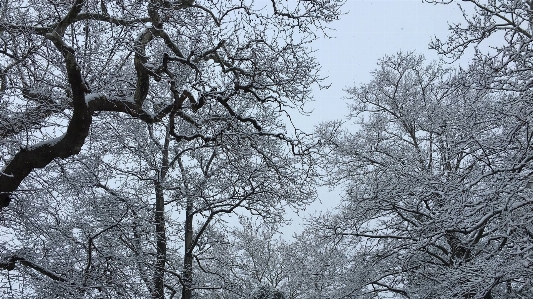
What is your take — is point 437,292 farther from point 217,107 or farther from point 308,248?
point 308,248

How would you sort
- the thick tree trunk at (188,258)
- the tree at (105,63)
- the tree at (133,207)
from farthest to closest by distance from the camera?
the thick tree trunk at (188,258)
the tree at (133,207)
the tree at (105,63)

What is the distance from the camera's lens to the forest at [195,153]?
5785 mm

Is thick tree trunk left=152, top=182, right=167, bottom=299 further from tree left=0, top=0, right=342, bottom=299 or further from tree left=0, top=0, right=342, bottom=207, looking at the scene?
tree left=0, top=0, right=342, bottom=207

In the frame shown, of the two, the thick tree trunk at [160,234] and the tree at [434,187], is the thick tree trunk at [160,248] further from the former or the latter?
the tree at [434,187]

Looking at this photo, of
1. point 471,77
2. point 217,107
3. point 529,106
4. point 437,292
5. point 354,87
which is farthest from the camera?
point 354,87

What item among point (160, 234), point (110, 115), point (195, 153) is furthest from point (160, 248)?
point (110, 115)

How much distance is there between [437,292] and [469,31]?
4405 millimetres

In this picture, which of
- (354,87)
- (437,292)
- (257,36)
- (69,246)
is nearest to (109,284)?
(69,246)

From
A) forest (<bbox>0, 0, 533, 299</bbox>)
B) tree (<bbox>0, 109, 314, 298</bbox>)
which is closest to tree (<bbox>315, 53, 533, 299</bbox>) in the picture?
forest (<bbox>0, 0, 533, 299</bbox>)

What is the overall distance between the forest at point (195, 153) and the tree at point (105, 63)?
29mm

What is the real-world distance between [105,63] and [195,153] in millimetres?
6143

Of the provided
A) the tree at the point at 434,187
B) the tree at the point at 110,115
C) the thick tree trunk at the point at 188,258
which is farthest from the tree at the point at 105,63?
the thick tree trunk at the point at 188,258

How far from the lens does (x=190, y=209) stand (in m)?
11.7

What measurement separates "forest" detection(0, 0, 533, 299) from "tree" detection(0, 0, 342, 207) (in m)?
0.03
